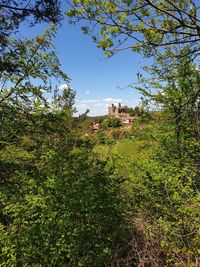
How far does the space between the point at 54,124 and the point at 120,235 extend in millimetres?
3832

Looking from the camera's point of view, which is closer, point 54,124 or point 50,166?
point 50,166

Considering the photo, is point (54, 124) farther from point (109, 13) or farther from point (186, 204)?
point (109, 13)

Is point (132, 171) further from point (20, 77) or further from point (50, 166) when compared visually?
point (20, 77)

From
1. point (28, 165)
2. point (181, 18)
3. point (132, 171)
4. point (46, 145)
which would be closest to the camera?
point (181, 18)

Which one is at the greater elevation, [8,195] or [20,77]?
[20,77]

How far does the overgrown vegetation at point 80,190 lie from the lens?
5.06 m

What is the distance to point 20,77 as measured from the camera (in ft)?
24.6

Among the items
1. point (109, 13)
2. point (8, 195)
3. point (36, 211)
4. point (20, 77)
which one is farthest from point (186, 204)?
point (20, 77)

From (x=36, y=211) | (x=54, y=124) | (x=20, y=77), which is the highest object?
(x=20, y=77)

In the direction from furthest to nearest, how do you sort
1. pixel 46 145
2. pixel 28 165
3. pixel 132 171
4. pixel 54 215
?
pixel 132 171
pixel 46 145
pixel 28 165
pixel 54 215

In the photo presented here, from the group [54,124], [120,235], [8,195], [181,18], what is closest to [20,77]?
[54,124]

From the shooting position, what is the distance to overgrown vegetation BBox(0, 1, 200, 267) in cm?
506

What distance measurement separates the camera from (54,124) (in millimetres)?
8383

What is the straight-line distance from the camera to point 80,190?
5797mm
